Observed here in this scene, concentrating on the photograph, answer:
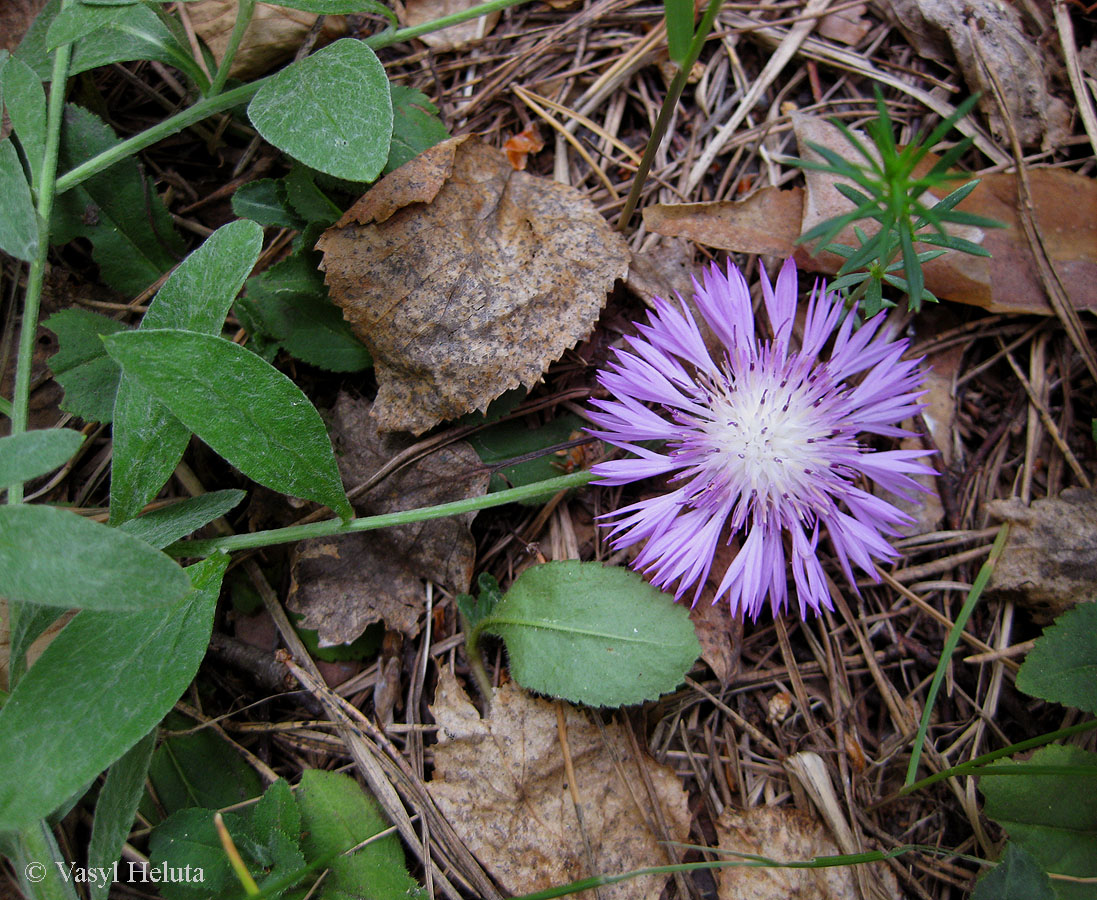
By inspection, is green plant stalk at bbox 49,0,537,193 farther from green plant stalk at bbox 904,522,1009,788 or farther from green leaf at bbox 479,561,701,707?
green plant stalk at bbox 904,522,1009,788

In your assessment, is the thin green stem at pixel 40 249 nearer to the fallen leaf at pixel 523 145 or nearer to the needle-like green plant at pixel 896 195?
the fallen leaf at pixel 523 145

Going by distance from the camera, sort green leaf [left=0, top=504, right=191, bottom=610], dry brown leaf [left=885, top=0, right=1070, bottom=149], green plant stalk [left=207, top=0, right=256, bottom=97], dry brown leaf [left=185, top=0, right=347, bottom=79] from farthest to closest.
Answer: dry brown leaf [left=885, top=0, right=1070, bottom=149]
dry brown leaf [left=185, top=0, right=347, bottom=79]
green plant stalk [left=207, top=0, right=256, bottom=97]
green leaf [left=0, top=504, right=191, bottom=610]

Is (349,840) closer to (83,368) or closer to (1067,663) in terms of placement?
(83,368)

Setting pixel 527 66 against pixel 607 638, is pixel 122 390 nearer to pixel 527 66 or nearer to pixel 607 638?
pixel 607 638

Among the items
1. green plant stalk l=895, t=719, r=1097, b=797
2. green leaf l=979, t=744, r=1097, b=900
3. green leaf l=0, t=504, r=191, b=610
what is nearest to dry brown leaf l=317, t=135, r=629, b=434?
green leaf l=0, t=504, r=191, b=610

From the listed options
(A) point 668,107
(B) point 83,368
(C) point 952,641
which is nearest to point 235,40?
(B) point 83,368

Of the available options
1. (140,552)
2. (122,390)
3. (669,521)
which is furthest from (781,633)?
(122,390)

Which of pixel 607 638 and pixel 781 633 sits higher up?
pixel 607 638
